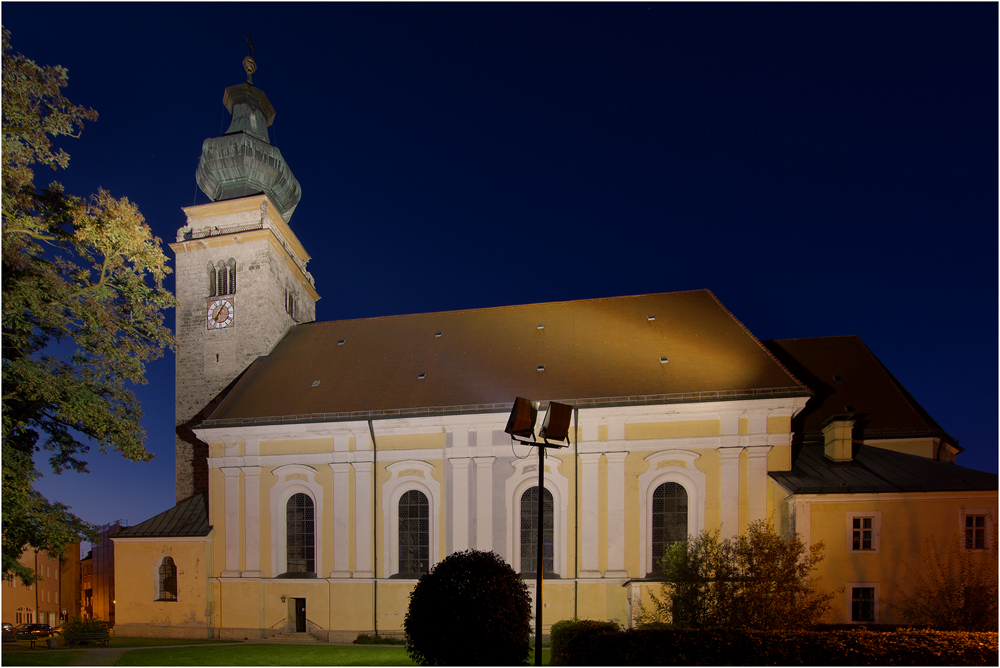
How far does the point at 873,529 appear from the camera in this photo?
20625 millimetres

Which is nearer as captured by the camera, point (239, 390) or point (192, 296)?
point (239, 390)

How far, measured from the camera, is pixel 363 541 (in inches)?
980

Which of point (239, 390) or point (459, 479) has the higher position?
point (239, 390)

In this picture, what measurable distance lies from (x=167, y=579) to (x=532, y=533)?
15042mm

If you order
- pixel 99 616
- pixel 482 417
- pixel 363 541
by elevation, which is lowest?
pixel 99 616

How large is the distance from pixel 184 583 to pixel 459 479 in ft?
38.4

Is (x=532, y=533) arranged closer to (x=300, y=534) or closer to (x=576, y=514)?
(x=576, y=514)

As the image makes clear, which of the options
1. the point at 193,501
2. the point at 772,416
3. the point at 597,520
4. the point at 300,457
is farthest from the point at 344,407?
the point at 772,416

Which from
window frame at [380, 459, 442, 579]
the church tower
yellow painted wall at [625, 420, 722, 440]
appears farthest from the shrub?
the church tower

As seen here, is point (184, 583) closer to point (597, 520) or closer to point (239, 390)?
point (239, 390)

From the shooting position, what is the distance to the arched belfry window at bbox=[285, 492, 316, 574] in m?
25.7

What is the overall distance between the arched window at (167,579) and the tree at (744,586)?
19.1 metres

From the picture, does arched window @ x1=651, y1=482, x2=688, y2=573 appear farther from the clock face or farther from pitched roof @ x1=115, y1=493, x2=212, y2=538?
the clock face

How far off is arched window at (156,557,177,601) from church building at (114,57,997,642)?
2.9 inches
